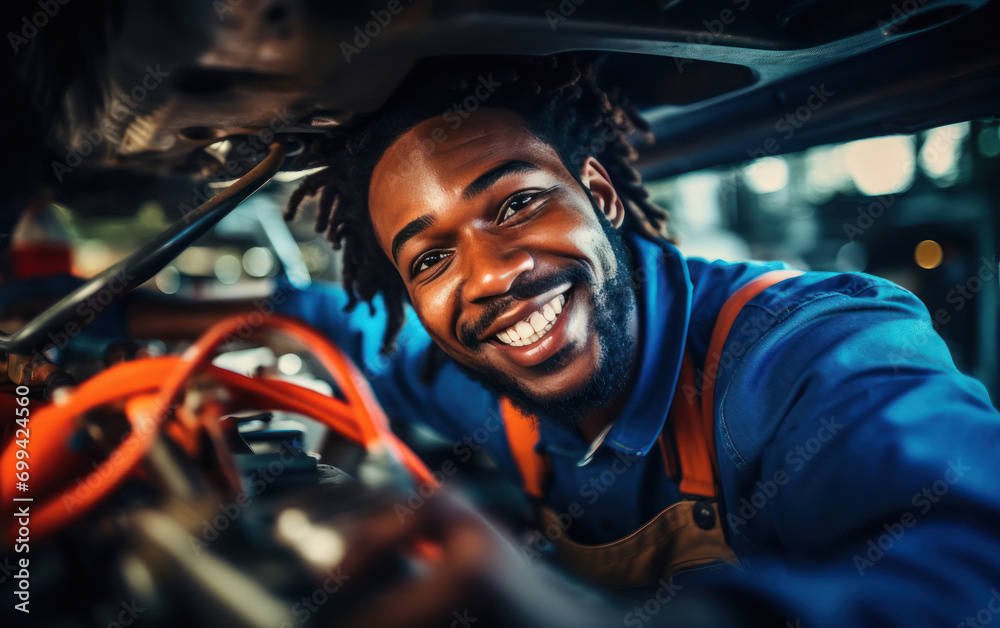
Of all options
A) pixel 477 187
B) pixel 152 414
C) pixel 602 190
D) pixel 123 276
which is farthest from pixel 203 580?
pixel 602 190

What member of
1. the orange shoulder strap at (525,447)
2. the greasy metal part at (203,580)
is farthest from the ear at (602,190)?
the greasy metal part at (203,580)

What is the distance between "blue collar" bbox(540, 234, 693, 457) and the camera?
2.33 feet

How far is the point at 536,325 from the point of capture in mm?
680

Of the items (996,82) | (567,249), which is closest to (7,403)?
(567,249)

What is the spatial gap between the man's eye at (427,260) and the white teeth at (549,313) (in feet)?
0.44

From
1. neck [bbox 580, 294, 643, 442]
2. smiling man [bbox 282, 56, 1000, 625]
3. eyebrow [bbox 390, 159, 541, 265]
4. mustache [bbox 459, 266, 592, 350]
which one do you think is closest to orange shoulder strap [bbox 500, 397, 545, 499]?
smiling man [bbox 282, 56, 1000, 625]

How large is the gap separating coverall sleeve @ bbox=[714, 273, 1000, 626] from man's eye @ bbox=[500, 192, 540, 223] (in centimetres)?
30

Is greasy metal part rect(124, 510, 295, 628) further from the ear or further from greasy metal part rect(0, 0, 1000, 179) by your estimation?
the ear

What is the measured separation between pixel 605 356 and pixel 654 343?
80 millimetres

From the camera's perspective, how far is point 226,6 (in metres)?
0.48

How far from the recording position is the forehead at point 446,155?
645 millimetres

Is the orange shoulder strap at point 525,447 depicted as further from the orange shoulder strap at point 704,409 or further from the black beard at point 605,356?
the orange shoulder strap at point 704,409

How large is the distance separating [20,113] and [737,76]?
→ 3.31ft

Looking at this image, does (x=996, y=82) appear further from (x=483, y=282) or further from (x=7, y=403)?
(x=7, y=403)
